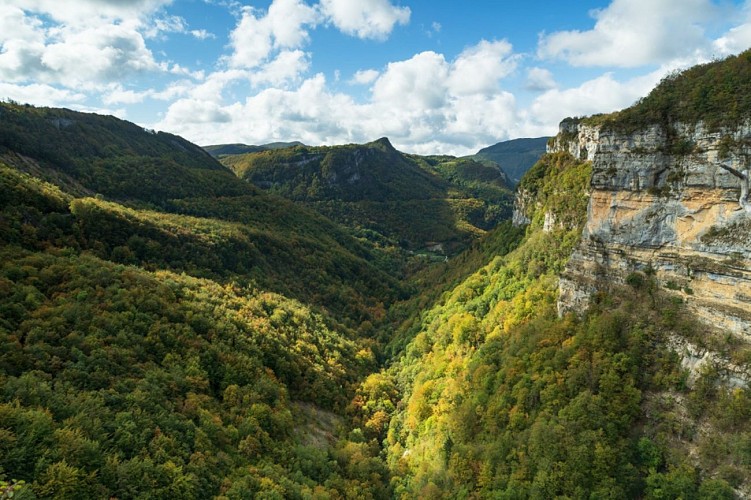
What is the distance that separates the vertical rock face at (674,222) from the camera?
3659 cm

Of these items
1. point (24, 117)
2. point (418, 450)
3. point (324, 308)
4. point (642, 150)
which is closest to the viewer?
point (642, 150)

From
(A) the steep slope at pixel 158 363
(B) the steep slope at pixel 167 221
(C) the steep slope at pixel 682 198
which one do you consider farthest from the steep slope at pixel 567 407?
(B) the steep slope at pixel 167 221

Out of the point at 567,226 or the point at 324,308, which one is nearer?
the point at 567,226

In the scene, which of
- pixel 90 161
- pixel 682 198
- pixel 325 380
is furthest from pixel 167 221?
pixel 682 198

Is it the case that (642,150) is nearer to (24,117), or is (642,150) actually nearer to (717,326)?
(717,326)

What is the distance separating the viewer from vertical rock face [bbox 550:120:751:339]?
120 feet

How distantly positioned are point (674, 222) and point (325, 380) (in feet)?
192

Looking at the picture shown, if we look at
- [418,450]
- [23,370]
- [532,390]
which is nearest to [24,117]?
[23,370]

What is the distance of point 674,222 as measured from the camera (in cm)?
4175

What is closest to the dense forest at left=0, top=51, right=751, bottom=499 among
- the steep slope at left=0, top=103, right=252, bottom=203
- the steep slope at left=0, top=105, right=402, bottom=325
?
the steep slope at left=0, top=105, right=402, bottom=325

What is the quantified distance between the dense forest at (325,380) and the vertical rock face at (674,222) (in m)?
2.36

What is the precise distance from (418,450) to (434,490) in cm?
1191

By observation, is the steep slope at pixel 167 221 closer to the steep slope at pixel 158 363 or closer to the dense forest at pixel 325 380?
the steep slope at pixel 158 363

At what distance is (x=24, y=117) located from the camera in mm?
141125
